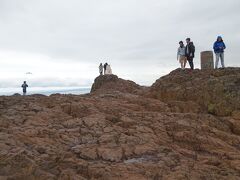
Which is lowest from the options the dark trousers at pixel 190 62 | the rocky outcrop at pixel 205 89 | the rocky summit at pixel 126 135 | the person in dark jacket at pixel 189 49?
the rocky summit at pixel 126 135

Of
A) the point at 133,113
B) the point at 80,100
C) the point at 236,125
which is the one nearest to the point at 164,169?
the point at 133,113

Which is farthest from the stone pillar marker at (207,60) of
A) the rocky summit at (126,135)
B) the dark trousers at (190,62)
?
the rocky summit at (126,135)

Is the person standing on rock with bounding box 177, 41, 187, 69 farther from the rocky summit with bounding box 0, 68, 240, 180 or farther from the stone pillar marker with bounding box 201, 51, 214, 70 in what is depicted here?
the rocky summit with bounding box 0, 68, 240, 180

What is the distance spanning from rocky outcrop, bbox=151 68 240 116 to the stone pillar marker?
5.92 feet

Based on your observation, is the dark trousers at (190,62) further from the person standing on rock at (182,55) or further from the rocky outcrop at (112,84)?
the rocky outcrop at (112,84)

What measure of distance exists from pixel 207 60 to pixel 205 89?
15.0ft

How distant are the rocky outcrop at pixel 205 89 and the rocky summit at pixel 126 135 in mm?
50

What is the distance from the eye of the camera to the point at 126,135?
A: 1438 centimetres

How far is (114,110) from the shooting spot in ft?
56.1

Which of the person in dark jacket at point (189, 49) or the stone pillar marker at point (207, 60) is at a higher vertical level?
the person in dark jacket at point (189, 49)

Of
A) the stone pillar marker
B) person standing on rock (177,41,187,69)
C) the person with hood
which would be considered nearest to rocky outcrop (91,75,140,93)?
person standing on rock (177,41,187,69)

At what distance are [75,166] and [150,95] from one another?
10555 mm

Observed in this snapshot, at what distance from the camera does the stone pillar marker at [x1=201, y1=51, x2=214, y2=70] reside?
77.2 ft

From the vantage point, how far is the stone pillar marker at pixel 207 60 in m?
23.5
